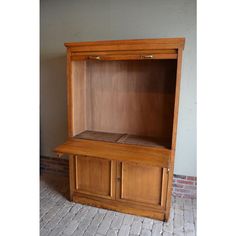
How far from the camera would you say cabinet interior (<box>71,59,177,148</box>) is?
7.83ft

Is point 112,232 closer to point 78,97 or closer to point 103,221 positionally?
point 103,221

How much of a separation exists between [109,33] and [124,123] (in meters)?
1.19

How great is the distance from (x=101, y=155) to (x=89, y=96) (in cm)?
101

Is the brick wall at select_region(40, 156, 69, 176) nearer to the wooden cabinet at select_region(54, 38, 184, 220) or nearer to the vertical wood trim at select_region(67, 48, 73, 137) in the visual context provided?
the wooden cabinet at select_region(54, 38, 184, 220)

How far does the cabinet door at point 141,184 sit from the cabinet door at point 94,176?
99 millimetres

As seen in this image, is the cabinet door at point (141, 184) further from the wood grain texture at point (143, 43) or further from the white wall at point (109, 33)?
the wood grain texture at point (143, 43)

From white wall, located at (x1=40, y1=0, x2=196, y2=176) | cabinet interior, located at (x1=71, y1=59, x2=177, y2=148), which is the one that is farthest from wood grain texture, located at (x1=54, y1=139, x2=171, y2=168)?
white wall, located at (x1=40, y1=0, x2=196, y2=176)

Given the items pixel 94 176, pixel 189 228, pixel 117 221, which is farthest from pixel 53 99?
pixel 189 228

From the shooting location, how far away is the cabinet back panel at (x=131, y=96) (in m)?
2.40

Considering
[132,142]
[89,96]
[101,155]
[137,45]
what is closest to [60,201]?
[101,155]

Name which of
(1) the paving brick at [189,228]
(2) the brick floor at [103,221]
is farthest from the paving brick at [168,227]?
(1) the paving brick at [189,228]

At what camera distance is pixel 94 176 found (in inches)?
92.1
